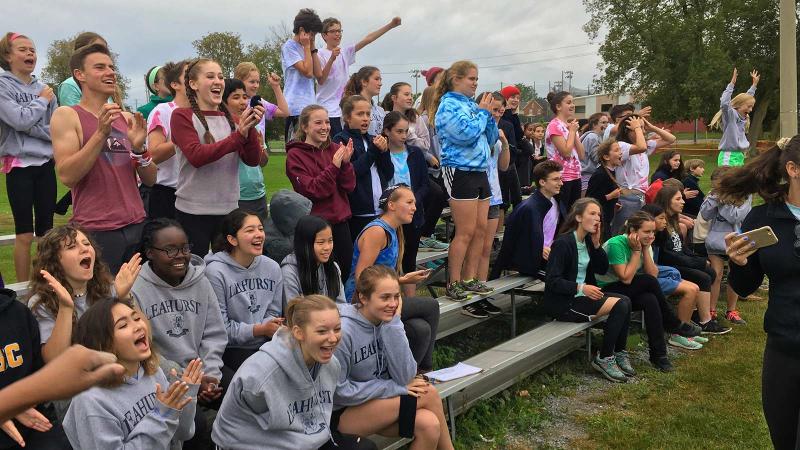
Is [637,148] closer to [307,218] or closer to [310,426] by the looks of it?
[307,218]

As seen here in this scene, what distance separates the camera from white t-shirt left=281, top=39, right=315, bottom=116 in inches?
277

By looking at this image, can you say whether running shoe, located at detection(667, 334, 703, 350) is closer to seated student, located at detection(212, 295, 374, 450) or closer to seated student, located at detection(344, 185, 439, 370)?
seated student, located at detection(344, 185, 439, 370)

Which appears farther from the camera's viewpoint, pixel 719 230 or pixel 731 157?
pixel 731 157

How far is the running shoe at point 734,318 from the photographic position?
7.29m

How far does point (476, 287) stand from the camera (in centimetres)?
598

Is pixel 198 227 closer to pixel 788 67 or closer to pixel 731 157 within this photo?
pixel 788 67

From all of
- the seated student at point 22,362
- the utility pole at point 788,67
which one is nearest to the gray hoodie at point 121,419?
the seated student at point 22,362

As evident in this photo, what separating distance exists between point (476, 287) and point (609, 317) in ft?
3.64

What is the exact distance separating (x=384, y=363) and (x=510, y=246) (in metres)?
2.98

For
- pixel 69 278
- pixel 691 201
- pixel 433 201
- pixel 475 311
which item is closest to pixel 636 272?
pixel 475 311

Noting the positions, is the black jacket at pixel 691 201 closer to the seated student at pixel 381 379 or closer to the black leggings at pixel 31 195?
the seated student at pixel 381 379

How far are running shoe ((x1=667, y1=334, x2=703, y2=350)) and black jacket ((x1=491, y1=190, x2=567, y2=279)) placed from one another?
138 cm

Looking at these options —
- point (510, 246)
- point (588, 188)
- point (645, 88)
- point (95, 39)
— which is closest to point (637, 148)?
point (588, 188)

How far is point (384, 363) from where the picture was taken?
3982mm
